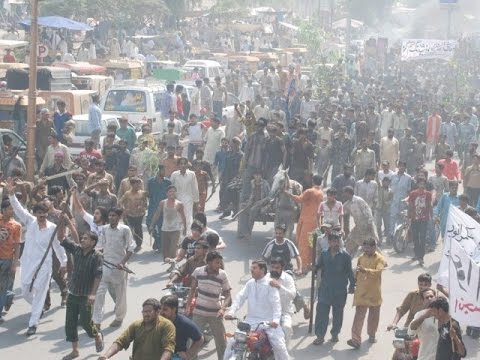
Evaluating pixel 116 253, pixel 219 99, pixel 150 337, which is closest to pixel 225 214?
pixel 116 253

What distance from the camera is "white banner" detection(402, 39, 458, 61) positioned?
4281cm

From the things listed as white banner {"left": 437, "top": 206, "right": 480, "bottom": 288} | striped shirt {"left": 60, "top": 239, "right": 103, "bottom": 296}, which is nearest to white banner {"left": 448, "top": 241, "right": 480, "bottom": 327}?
white banner {"left": 437, "top": 206, "right": 480, "bottom": 288}

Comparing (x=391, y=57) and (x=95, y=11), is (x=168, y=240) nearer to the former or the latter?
(x=95, y=11)

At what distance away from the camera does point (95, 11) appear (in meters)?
44.9

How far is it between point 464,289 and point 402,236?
28.4ft

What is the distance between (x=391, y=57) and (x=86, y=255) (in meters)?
52.1

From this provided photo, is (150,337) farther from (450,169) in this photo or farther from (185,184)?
(450,169)

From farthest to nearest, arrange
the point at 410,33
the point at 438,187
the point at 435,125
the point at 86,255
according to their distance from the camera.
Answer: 1. the point at 410,33
2. the point at 435,125
3. the point at 438,187
4. the point at 86,255

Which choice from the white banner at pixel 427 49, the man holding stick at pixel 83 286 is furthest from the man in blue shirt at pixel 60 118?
the white banner at pixel 427 49

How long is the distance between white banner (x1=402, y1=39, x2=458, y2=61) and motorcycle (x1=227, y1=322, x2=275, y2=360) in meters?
33.3

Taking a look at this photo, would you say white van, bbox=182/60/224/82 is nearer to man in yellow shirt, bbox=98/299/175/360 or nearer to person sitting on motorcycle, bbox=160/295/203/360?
person sitting on motorcycle, bbox=160/295/203/360

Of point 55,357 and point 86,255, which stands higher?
point 86,255

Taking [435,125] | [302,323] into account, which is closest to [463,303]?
[302,323]

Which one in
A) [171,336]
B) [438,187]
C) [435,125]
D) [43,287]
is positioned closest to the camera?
[171,336]
